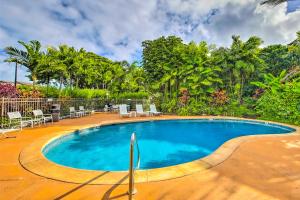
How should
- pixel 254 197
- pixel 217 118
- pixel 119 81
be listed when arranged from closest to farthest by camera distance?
pixel 254 197 → pixel 217 118 → pixel 119 81

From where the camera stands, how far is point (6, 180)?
378 cm

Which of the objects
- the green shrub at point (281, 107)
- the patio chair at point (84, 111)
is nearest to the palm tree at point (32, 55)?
the patio chair at point (84, 111)

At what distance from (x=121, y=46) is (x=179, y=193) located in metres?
29.3

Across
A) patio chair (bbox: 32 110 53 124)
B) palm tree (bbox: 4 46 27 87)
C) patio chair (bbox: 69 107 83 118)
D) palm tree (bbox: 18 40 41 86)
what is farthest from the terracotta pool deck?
palm tree (bbox: 4 46 27 87)

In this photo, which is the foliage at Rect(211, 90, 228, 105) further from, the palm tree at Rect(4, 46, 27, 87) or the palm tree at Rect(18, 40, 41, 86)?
the palm tree at Rect(4, 46, 27, 87)

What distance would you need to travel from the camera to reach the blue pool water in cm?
634

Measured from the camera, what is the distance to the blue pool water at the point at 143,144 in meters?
6.34

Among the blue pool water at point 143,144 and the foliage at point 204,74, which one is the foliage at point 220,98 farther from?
the blue pool water at point 143,144

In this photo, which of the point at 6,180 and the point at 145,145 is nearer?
the point at 6,180

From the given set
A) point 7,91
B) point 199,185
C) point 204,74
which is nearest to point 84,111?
point 7,91

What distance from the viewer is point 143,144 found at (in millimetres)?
8742

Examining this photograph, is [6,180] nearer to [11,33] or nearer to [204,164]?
[204,164]

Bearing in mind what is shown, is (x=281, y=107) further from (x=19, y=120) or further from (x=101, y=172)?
(x=19, y=120)

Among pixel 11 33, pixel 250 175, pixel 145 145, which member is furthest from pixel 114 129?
pixel 11 33
